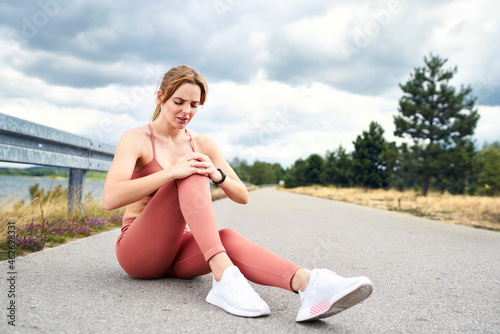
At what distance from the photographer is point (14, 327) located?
168 cm

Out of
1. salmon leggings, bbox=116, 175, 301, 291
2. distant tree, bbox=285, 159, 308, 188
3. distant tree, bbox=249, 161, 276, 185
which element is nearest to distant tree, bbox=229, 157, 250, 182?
distant tree, bbox=249, 161, 276, 185

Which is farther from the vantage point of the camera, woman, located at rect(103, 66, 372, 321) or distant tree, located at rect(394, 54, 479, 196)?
distant tree, located at rect(394, 54, 479, 196)

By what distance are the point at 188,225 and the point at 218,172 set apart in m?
0.47

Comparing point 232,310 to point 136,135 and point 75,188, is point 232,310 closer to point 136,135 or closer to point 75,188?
point 136,135

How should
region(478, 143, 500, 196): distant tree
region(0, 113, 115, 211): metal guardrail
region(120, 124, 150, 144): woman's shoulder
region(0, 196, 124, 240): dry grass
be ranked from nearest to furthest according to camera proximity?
region(120, 124, 150, 144): woman's shoulder
region(0, 113, 115, 211): metal guardrail
region(0, 196, 124, 240): dry grass
region(478, 143, 500, 196): distant tree

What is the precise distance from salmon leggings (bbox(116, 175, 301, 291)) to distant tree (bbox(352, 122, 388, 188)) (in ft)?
128

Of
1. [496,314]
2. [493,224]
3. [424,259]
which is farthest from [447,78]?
[496,314]

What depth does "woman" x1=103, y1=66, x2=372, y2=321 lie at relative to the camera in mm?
1999

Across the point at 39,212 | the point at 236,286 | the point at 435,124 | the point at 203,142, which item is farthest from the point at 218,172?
the point at 435,124

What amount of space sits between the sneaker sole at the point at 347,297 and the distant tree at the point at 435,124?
29654 mm

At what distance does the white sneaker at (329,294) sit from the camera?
5.95 feet

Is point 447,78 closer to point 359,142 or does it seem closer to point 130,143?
point 359,142

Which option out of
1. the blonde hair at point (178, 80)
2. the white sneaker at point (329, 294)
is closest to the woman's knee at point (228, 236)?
the white sneaker at point (329, 294)

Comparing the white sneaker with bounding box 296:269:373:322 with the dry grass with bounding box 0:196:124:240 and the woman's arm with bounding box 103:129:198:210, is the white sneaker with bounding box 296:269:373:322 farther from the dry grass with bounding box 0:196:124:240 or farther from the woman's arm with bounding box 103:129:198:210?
the dry grass with bounding box 0:196:124:240
